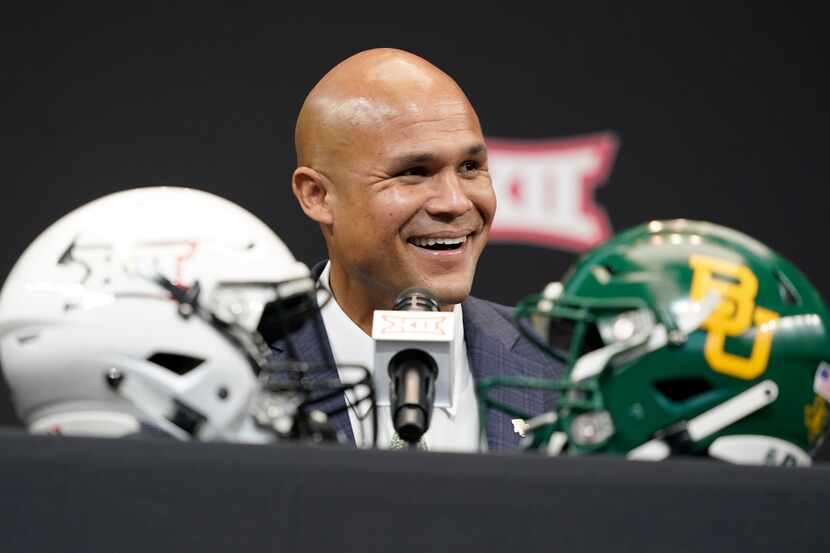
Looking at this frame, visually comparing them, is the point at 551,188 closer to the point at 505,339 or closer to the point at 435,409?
the point at 505,339

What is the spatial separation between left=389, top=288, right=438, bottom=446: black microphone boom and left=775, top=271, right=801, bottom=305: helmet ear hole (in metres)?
0.32

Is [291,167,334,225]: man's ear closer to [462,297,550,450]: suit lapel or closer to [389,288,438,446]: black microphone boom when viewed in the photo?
[462,297,550,450]: suit lapel

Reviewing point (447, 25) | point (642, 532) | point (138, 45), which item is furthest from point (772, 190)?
point (642, 532)

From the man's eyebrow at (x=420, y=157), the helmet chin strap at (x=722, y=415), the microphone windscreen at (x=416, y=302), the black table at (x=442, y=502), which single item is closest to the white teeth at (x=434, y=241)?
the man's eyebrow at (x=420, y=157)

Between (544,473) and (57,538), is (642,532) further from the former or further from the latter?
(57,538)

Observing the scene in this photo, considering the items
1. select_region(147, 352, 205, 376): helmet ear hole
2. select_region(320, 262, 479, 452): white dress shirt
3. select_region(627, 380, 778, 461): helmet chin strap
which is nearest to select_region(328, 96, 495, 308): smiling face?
select_region(320, 262, 479, 452): white dress shirt

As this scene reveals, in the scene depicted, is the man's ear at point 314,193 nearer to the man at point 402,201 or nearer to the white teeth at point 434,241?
the man at point 402,201

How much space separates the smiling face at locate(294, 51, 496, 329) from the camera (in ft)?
6.14

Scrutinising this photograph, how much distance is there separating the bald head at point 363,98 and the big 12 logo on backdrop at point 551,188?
59 cm

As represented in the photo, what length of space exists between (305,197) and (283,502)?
107cm

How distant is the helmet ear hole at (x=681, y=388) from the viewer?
1.16 meters

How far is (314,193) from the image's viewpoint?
1992 millimetres

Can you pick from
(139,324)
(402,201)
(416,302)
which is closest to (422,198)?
(402,201)

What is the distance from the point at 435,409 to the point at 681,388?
25.7 inches
